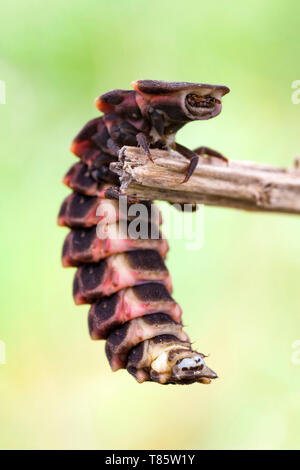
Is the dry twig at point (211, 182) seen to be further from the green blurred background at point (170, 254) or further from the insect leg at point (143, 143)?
the green blurred background at point (170, 254)

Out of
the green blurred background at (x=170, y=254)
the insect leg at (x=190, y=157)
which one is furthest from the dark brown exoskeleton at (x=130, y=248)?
the green blurred background at (x=170, y=254)

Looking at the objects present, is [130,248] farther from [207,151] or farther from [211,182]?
[207,151]

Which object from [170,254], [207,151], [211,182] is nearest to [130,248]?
[211,182]

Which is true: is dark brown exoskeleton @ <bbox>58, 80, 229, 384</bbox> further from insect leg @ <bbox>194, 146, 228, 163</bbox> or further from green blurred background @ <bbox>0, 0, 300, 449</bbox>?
green blurred background @ <bbox>0, 0, 300, 449</bbox>

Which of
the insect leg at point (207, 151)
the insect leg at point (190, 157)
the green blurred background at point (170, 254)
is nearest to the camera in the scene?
the insect leg at point (190, 157)

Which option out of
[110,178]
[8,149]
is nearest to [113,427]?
[8,149]

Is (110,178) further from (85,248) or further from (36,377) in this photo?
(36,377)
